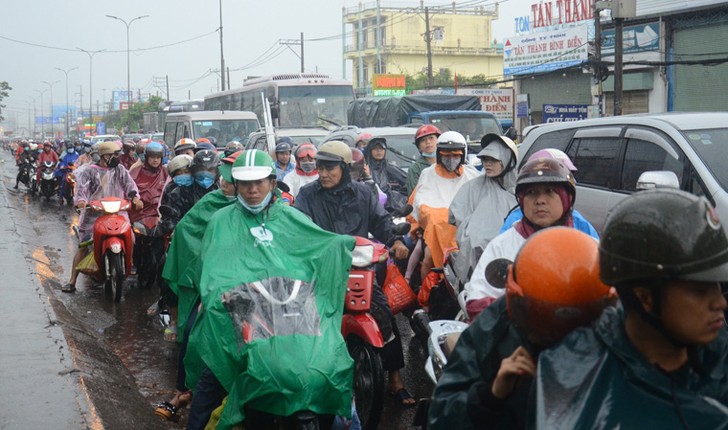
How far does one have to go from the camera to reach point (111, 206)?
10430mm

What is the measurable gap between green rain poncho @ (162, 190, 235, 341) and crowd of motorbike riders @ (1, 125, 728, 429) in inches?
0.5

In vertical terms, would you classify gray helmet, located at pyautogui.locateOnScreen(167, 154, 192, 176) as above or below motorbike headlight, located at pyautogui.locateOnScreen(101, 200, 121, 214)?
above

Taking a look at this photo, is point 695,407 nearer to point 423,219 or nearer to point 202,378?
point 202,378

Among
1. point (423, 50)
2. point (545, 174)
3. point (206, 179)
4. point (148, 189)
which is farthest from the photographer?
point (423, 50)

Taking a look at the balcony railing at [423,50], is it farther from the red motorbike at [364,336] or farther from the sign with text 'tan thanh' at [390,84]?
the red motorbike at [364,336]

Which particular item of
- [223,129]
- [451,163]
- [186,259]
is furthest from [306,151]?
[223,129]

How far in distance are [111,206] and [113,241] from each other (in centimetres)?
44

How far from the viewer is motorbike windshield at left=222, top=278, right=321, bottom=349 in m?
4.36

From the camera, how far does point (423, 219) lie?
738 cm

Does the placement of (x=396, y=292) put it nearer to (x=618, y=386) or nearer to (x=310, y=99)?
(x=618, y=386)

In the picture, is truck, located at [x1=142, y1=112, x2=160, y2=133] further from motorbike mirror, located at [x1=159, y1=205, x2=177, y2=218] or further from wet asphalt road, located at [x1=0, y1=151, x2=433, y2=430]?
motorbike mirror, located at [x1=159, y1=205, x2=177, y2=218]

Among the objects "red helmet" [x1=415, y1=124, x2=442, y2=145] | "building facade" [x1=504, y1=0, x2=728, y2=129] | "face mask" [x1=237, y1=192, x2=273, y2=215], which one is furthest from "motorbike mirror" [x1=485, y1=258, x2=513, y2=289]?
"building facade" [x1=504, y1=0, x2=728, y2=129]

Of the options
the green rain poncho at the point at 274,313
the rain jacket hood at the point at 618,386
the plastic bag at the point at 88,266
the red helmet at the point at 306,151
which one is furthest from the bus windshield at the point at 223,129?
the rain jacket hood at the point at 618,386

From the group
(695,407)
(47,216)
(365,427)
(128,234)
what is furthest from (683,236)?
(47,216)
